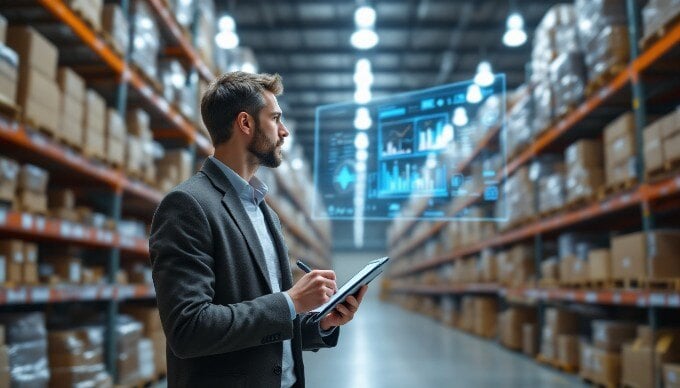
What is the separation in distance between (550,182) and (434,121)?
4970 millimetres

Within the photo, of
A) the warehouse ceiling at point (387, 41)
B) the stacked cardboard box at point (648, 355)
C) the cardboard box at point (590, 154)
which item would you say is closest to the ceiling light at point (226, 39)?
the warehouse ceiling at point (387, 41)

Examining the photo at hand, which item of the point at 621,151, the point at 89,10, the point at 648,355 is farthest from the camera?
the point at 621,151

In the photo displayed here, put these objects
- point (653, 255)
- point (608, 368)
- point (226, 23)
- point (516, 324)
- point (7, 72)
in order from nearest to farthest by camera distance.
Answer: point (7, 72), point (653, 255), point (608, 368), point (226, 23), point (516, 324)

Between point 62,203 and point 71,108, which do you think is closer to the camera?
point 71,108

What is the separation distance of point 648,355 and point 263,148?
413 cm

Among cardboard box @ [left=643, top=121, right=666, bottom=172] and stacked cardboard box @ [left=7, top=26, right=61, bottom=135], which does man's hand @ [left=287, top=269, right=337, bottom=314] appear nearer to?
stacked cardboard box @ [left=7, top=26, right=61, bottom=135]

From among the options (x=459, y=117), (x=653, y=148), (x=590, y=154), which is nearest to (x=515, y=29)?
(x=590, y=154)

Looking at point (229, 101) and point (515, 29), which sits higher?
point (515, 29)

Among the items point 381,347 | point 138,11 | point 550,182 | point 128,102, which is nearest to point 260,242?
point 138,11

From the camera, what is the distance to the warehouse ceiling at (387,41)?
1268 cm

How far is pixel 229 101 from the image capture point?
5.36 ft

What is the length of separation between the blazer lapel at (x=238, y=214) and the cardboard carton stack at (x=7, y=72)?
7.66 ft

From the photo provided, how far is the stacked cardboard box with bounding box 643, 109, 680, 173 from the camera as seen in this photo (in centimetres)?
418

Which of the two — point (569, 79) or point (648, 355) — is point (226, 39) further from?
point (648, 355)
